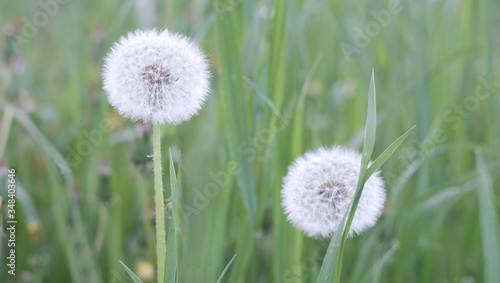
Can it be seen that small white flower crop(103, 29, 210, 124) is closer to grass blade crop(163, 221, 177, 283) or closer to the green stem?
the green stem

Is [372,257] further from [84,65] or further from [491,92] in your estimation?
[84,65]

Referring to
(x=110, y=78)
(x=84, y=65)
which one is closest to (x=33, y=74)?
(x=84, y=65)

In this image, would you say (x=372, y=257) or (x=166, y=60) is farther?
(x=372, y=257)

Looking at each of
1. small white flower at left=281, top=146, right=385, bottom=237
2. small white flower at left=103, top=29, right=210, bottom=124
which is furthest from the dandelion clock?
small white flower at left=281, top=146, right=385, bottom=237

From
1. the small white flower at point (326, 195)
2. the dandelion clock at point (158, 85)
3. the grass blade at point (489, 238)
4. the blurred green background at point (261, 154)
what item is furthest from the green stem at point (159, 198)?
the grass blade at point (489, 238)

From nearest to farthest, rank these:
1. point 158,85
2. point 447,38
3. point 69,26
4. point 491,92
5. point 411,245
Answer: point 158,85
point 411,245
point 491,92
point 447,38
point 69,26

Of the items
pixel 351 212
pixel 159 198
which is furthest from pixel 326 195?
pixel 159 198
